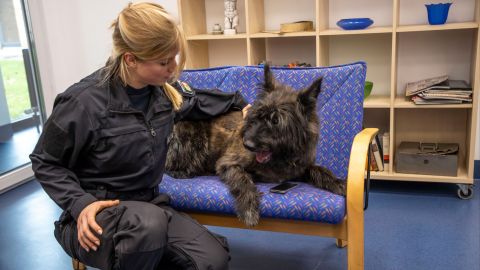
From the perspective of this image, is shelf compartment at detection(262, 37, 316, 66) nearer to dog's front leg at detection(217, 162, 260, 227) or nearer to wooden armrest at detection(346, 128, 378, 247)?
dog's front leg at detection(217, 162, 260, 227)

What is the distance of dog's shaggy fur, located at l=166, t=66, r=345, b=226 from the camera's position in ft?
5.83

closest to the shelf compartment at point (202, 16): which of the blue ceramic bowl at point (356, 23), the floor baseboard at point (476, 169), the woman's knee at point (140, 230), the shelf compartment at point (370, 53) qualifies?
the shelf compartment at point (370, 53)

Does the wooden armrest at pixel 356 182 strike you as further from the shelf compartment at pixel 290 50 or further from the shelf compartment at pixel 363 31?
the shelf compartment at pixel 290 50

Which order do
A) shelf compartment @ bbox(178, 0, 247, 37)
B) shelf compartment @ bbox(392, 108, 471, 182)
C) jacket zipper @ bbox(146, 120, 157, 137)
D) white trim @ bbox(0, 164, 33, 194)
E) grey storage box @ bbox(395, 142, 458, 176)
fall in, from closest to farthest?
jacket zipper @ bbox(146, 120, 157, 137), grey storage box @ bbox(395, 142, 458, 176), shelf compartment @ bbox(392, 108, 471, 182), shelf compartment @ bbox(178, 0, 247, 37), white trim @ bbox(0, 164, 33, 194)

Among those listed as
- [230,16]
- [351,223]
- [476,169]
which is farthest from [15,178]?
[476,169]

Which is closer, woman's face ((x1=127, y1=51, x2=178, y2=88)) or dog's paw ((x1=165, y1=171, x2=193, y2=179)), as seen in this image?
woman's face ((x1=127, y1=51, x2=178, y2=88))

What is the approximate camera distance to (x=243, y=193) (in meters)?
1.76

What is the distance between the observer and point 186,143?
211 cm

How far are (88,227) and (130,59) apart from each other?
563 mm

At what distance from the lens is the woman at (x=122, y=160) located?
1.39 m

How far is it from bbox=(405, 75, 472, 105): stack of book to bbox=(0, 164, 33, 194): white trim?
3.02 m

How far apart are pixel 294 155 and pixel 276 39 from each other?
6.00 ft

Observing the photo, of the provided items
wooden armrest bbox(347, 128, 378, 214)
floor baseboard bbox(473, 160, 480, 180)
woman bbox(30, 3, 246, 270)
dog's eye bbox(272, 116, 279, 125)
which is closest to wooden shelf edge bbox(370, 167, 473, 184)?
floor baseboard bbox(473, 160, 480, 180)

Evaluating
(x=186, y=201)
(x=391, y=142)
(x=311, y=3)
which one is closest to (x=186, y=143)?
(x=186, y=201)
